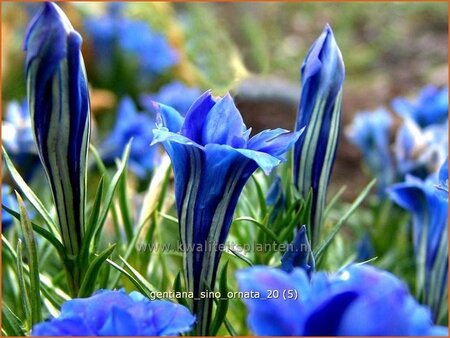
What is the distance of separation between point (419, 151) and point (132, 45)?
896 millimetres

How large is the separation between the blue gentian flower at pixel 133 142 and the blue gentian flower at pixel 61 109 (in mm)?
495

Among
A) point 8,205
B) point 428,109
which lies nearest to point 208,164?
point 8,205

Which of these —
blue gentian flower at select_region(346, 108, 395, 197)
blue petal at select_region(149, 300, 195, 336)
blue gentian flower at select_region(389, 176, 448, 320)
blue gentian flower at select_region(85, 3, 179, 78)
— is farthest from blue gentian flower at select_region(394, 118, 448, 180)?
blue gentian flower at select_region(85, 3, 179, 78)

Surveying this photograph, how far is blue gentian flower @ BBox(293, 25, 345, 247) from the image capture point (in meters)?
0.57

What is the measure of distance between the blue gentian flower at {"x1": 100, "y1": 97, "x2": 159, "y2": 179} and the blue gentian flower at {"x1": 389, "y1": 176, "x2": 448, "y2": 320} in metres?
0.40

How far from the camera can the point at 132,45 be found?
171 cm

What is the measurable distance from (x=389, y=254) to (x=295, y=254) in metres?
0.54

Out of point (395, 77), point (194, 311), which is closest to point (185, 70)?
point (395, 77)

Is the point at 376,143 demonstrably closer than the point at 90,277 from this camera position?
No

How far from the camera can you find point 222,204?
1.65 ft

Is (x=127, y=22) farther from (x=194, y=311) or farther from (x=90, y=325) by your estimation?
(x=90, y=325)

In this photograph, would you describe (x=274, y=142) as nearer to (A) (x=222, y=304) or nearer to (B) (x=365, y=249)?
(A) (x=222, y=304)

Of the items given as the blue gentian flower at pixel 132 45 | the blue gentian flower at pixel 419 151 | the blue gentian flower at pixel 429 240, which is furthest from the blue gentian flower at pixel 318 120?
the blue gentian flower at pixel 132 45

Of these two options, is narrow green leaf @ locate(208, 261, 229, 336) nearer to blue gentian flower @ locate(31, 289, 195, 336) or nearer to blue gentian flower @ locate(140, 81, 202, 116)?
blue gentian flower @ locate(31, 289, 195, 336)
